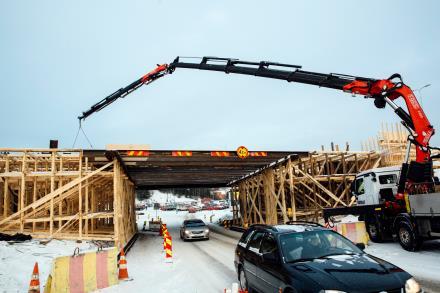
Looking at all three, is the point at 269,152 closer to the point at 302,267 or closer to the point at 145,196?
the point at 302,267

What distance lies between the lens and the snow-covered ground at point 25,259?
8617 mm

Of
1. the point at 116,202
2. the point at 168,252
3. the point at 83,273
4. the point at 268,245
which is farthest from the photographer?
the point at 116,202

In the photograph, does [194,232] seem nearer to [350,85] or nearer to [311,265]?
[350,85]

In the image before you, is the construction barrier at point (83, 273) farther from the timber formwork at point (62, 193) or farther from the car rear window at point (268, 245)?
the timber formwork at point (62, 193)

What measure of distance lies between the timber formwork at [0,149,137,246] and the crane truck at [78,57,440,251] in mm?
8446

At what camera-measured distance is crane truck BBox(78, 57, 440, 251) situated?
1120cm

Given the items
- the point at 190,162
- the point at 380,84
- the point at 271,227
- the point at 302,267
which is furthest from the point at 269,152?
the point at 302,267

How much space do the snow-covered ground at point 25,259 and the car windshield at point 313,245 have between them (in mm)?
7032

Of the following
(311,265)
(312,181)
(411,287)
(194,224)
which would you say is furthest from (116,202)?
(312,181)

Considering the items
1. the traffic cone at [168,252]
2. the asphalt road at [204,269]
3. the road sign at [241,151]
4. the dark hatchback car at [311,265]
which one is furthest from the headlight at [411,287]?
the road sign at [241,151]

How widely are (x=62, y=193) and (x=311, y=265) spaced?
17833 millimetres

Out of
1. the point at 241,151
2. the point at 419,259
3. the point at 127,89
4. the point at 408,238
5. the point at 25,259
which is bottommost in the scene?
the point at 419,259

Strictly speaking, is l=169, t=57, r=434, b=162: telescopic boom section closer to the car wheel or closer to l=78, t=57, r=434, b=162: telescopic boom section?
l=78, t=57, r=434, b=162: telescopic boom section

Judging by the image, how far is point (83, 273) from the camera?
28.5ft
